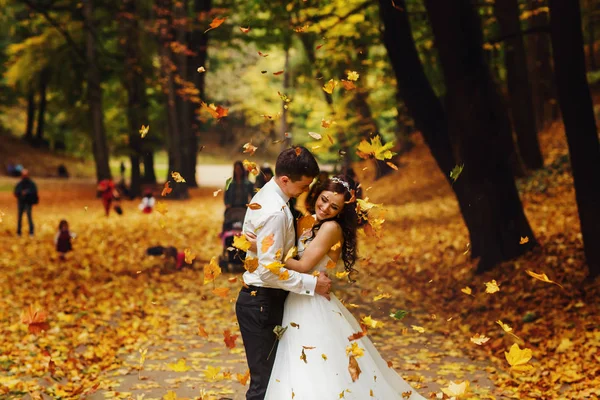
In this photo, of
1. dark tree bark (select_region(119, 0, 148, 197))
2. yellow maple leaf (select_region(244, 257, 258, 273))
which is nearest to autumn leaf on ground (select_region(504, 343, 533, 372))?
yellow maple leaf (select_region(244, 257, 258, 273))

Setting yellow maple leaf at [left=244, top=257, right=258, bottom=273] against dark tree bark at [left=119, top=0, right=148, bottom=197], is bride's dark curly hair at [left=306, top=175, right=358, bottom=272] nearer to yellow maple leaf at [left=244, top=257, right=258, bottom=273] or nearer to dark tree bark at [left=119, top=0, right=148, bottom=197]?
yellow maple leaf at [left=244, top=257, right=258, bottom=273]

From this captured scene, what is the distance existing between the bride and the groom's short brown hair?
302 millimetres

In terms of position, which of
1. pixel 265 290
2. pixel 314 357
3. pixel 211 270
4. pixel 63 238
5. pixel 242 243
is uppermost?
pixel 242 243

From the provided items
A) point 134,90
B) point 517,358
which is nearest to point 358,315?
point 517,358

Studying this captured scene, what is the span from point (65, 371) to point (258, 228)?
425 centimetres

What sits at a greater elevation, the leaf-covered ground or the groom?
the groom

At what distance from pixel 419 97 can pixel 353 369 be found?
7.11 m

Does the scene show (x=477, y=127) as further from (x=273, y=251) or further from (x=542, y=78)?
(x=542, y=78)

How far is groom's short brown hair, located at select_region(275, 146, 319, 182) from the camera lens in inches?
179

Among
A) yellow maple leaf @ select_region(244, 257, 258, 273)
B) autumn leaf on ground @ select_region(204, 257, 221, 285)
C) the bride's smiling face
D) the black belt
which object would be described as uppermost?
the bride's smiling face

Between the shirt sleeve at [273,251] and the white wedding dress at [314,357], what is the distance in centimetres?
26

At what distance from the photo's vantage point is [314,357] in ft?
15.7

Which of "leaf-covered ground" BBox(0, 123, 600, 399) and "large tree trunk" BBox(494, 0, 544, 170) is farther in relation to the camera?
"large tree trunk" BBox(494, 0, 544, 170)

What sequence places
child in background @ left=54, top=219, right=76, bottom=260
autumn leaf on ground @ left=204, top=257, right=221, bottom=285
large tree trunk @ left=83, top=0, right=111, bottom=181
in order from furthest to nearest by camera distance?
large tree trunk @ left=83, top=0, right=111, bottom=181 → child in background @ left=54, top=219, right=76, bottom=260 → autumn leaf on ground @ left=204, top=257, right=221, bottom=285
